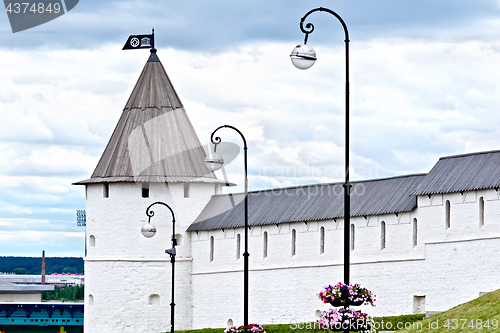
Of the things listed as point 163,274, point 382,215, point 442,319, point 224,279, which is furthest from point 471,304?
point 163,274

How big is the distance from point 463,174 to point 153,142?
18.7 m

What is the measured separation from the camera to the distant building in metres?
32.2

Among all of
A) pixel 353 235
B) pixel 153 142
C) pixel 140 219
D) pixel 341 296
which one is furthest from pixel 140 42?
pixel 341 296

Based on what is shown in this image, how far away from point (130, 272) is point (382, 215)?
15.0 metres

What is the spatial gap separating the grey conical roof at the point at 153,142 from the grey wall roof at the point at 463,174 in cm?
1522

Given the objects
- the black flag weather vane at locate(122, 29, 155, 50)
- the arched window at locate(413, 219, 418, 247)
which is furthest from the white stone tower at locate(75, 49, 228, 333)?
the arched window at locate(413, 219, 418, 247)

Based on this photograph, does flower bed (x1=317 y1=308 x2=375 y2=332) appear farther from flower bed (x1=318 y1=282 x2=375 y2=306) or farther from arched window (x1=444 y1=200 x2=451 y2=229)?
arched window (x1=444 y1=200 x2=451 y2=229)

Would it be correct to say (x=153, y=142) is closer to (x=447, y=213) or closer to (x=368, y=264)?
Result: (x=368, y=264)

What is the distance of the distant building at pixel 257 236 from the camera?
32.2 meters

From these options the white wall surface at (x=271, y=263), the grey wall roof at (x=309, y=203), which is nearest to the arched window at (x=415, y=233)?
the white wall surface at (x=271, y=263)

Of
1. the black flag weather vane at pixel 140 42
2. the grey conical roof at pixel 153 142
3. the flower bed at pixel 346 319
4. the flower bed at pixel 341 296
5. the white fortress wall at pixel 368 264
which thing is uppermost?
the black flag weather vane at pixel 140 42

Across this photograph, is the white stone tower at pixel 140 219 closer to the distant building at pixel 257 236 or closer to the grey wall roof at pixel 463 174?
the distant building at pixel 257 236

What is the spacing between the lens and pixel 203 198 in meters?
47.2

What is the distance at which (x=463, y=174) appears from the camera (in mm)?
32719
